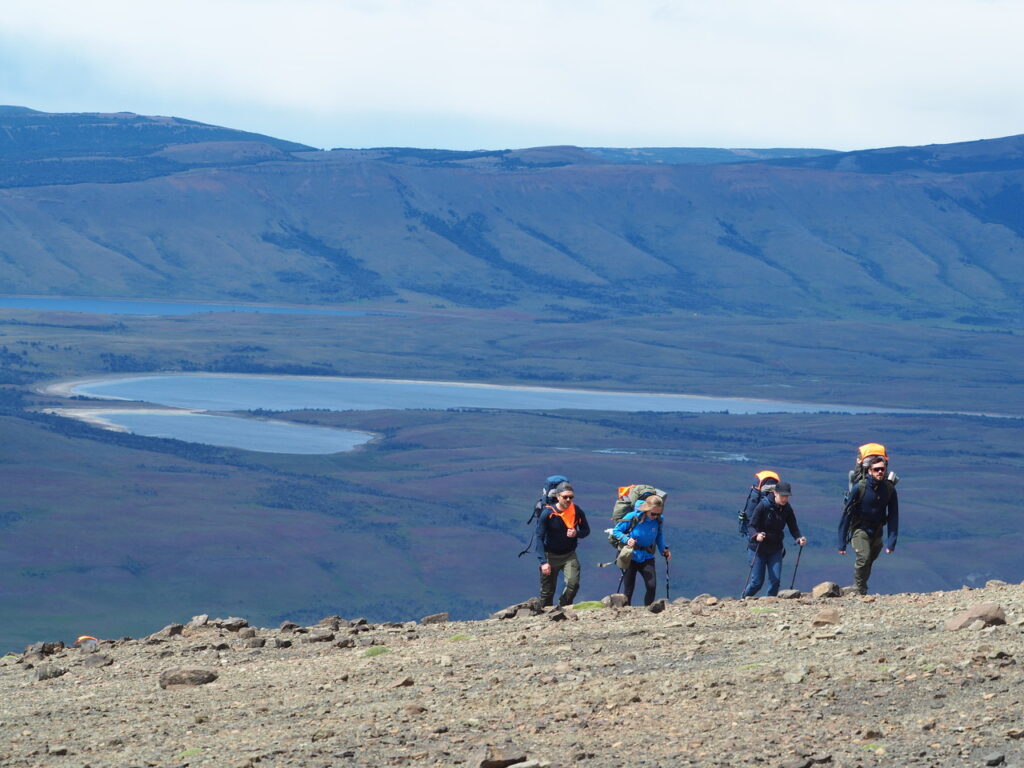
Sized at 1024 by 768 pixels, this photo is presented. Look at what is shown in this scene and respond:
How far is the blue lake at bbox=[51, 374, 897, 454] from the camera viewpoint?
101062 mm

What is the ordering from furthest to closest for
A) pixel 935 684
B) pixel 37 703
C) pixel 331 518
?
1. pixel 331 518
2. pixel 37 703
3. pixel 935 684

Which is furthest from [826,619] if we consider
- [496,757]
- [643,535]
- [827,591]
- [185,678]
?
[185,678]

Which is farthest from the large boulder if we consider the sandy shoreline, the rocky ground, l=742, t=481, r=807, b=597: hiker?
the sandy shoreline

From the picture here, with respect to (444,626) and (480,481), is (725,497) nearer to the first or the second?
(480,481)

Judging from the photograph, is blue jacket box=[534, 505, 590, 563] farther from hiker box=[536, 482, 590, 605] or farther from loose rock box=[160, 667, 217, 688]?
loose rock box=[160, 667, 217, 688]

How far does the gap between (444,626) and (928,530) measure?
66.2m

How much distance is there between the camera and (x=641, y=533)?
51.2 feet

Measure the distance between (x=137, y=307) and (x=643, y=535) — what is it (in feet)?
570

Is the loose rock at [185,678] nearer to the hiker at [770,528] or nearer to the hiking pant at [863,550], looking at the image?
the hiker at [770,528]

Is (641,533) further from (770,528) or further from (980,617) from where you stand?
(980,617)

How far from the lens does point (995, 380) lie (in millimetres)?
150875

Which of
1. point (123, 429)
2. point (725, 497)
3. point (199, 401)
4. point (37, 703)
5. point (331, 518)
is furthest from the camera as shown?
point (199, 401)

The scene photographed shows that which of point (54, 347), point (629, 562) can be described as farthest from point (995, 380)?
point (629, 562)

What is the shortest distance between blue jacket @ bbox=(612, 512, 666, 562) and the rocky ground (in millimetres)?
1048
